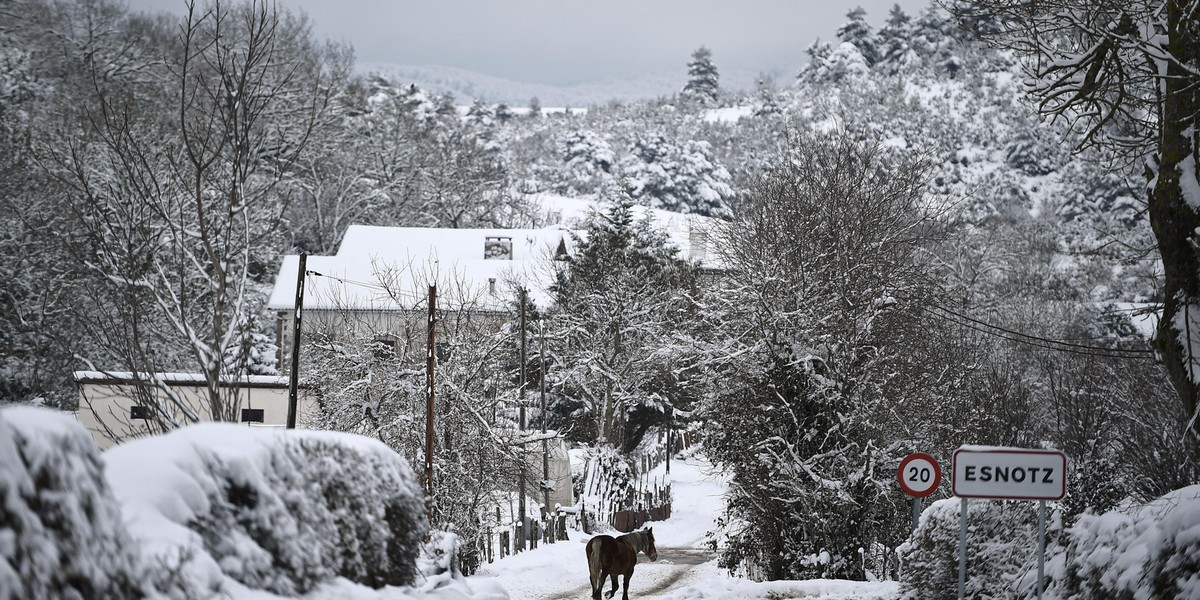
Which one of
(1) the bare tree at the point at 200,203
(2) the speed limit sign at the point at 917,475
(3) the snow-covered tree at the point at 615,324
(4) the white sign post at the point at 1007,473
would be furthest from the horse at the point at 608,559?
(3) the snow-covered tree at the point at 615,324

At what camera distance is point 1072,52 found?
34.3ft

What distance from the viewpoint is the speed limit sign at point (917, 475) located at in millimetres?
15156

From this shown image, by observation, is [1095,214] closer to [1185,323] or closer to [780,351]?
[780,351]

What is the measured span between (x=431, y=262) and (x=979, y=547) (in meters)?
43.9

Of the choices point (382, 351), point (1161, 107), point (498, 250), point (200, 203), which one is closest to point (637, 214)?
point (498, 250)

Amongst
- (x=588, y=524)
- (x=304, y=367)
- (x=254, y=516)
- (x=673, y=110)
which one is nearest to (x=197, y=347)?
(x=254, y=516)

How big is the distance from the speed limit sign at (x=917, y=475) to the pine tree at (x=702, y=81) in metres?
170

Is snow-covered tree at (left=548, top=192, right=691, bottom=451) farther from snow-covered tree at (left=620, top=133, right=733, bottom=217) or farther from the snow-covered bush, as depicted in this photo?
snow-covered tree at (left=620, top=133, right=733, bottom=217)

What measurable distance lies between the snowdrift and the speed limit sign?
8.92 m

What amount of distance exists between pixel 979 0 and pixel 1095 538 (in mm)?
4964

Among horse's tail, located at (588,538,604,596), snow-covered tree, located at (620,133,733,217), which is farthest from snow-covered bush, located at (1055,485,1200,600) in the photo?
snow-covered tree, located at (620,133,733,217)

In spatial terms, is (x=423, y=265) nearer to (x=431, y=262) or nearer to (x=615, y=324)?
(x=431, y=262)

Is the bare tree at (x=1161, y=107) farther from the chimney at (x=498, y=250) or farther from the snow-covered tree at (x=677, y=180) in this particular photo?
the snow-covered tree at (x=677, y=180)

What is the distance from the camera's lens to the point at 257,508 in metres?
5.48
